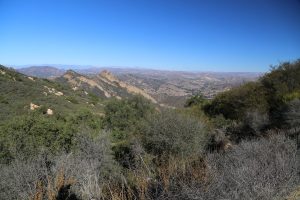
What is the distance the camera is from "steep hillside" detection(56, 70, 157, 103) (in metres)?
95.2

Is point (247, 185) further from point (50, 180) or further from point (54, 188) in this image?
point (50, 180)

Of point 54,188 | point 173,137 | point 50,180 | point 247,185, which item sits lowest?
point 173,137

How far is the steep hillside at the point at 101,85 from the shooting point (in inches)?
3750

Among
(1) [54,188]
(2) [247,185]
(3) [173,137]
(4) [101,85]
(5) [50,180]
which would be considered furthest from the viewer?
(4) [101,85]

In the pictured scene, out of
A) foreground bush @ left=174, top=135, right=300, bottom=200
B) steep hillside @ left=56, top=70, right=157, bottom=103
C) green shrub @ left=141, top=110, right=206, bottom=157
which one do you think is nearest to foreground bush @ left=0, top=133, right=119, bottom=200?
foreground bush @ left=174, top=135, right=300, bottom=200

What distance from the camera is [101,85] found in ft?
341

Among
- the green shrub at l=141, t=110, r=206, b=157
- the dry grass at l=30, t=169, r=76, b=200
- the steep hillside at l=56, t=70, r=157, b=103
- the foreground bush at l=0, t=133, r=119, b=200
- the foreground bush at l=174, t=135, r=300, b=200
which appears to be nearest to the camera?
the dry grass at l=30, t=169, r=76, b=200

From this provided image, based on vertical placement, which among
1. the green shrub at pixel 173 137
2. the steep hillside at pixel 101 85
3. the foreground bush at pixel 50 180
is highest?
the foreground bush at pixel 50 180

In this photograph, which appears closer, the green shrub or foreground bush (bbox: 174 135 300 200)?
foreground bush (bbox: 174 135 300 200)

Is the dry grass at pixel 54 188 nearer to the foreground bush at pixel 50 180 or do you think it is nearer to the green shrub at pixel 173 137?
the foreground bush at pixel 50 180

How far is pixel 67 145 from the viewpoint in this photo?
747 inches

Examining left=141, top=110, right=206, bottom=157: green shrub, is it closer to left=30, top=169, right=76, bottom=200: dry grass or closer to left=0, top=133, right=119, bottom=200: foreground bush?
left=0, top=133, right=119, bottom=200: foreground bush

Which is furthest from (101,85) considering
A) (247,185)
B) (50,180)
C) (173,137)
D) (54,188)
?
(247,185)

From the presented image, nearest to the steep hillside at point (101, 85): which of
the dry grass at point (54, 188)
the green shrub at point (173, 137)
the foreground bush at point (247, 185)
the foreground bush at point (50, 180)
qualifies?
the green shrub at point (173, 137)
